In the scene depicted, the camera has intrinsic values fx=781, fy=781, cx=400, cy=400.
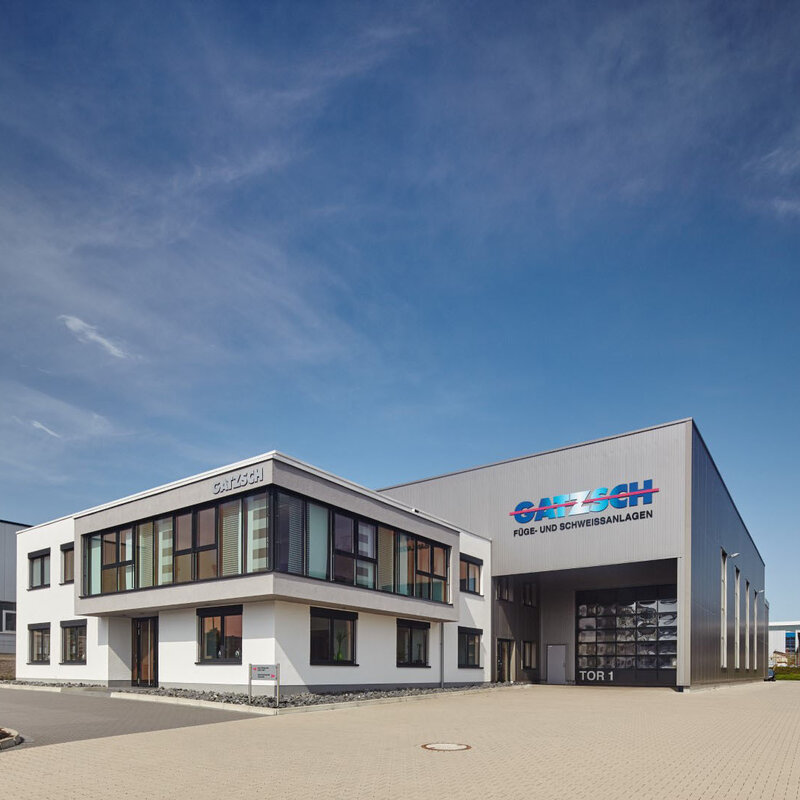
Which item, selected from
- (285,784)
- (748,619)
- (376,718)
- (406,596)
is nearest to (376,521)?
(406,596)

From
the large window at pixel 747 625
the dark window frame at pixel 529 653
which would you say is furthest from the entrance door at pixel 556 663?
the large window at pixel 747 625

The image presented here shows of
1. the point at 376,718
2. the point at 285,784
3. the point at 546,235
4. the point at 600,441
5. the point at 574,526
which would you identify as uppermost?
the point at 546,235

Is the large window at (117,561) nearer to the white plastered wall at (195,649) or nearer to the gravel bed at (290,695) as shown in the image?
the white plastered wall at (195,649)

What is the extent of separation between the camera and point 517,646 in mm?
36625

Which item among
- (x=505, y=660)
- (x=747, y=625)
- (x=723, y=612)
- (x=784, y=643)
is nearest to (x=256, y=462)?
→ (x=505, y=660)

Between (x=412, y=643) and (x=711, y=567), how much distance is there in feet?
56.7

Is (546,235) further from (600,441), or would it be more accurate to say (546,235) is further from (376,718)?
(376,718)

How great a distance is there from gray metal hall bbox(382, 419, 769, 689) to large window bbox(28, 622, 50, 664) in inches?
702

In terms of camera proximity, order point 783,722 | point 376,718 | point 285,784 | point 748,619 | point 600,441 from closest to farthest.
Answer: point 285,784 < point 376,718 < point 783,722 < point 600,441 < point 748,619

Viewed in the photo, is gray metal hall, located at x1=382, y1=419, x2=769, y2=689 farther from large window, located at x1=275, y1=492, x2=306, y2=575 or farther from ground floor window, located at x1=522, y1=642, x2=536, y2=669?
large window, located at x1=275, y1=492, x2=306, y2=575

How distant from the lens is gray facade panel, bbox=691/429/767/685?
1262 inches

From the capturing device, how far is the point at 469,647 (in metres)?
31.4

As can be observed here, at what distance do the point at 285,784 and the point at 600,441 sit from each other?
2561 centimetres

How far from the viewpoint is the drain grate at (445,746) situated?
12.5 meters
